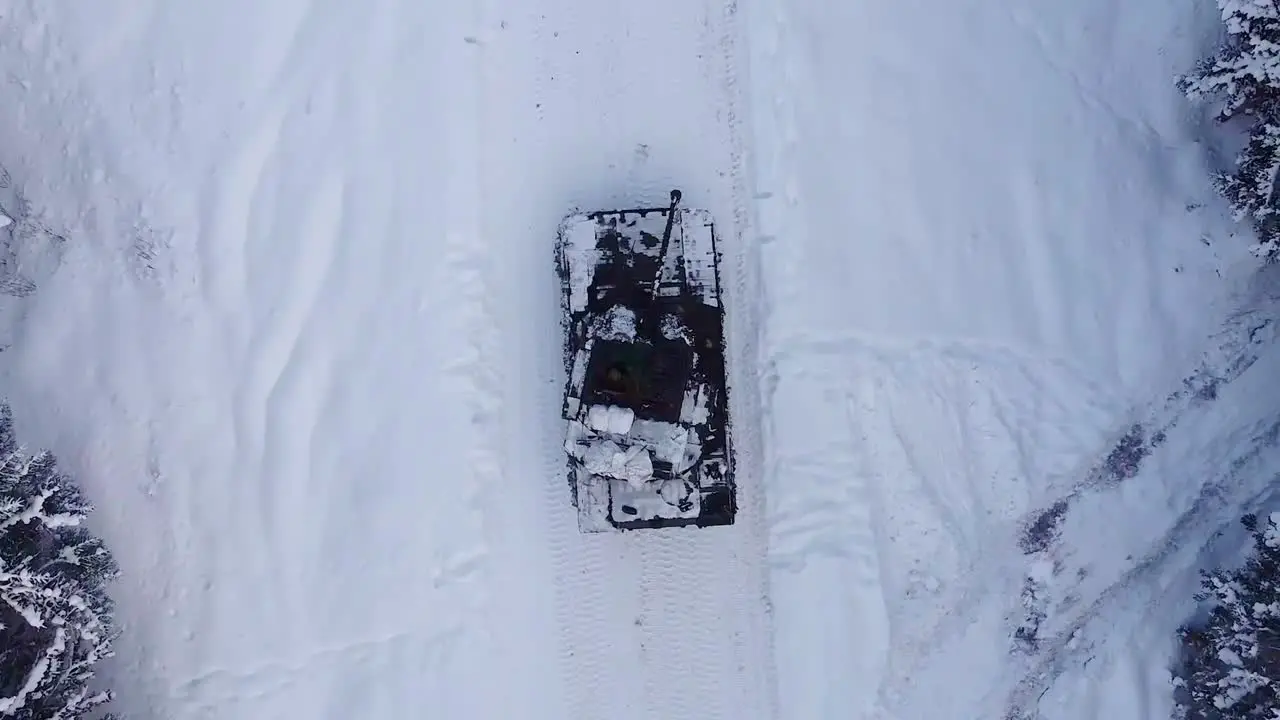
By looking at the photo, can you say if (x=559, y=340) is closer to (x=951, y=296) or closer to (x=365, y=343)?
(x=365, y=343)

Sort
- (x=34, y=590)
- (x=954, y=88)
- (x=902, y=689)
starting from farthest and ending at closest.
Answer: (x=954, y=88) < (x=902, y=689) < (x=34, y=590)

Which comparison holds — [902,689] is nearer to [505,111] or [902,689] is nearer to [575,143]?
[575,143]

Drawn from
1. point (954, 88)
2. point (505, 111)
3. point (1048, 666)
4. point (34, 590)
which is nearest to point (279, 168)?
point (505, 111)

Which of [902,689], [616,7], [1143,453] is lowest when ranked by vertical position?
[902,689]

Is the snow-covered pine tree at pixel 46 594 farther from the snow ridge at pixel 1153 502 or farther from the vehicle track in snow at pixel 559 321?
the snow ridge at pixel 1153 502

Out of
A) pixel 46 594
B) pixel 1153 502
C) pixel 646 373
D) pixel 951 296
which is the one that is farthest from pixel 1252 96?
pixel 46 594

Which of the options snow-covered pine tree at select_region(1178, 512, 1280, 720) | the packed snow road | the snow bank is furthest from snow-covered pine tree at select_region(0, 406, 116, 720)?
snow-covered pine tree at select_region(1178, 512, 1280, 720)

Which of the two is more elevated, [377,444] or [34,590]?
[377,444]
